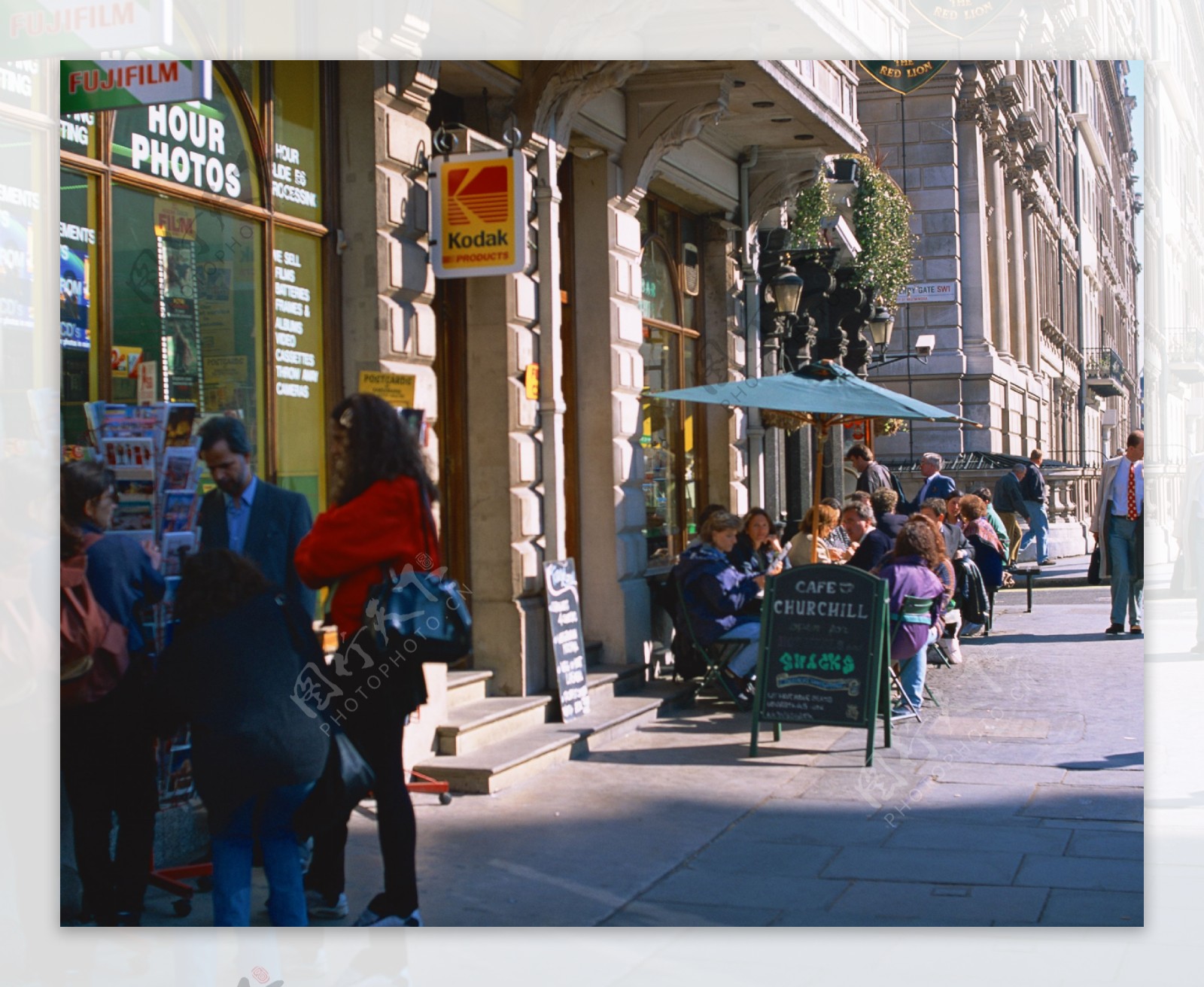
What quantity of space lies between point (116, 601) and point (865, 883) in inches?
123

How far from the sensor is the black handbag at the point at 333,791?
4656 mm

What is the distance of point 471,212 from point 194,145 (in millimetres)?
1783

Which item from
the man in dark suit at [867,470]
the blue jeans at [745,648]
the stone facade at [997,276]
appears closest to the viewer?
the blue jeans at [745,648]

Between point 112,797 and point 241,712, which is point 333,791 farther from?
point 112,797

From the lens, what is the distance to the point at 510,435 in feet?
28.6

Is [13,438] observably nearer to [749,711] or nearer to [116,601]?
[116,601]

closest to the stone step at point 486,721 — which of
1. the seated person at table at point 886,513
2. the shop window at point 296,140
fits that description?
the shop window at point 296,140

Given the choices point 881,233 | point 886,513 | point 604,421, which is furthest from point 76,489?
point 881,233

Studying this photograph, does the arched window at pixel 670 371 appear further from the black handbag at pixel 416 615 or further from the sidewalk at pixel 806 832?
the black handbag at pixel 416 615

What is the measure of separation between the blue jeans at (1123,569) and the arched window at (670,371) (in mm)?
3719

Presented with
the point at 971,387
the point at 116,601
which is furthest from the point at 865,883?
the point at 971,387

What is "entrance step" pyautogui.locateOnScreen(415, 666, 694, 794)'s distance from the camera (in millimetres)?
7336

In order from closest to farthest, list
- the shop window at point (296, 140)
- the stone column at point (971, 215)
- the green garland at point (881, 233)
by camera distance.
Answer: the shop window at point (296, 140) < the green garland at point (881, 233) < the stone column at point (971, 215)

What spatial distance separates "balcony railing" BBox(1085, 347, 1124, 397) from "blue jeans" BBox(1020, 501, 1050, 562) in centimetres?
1613
